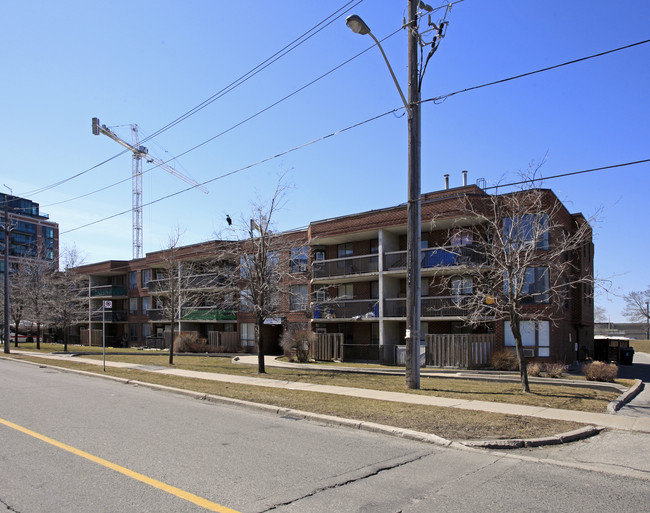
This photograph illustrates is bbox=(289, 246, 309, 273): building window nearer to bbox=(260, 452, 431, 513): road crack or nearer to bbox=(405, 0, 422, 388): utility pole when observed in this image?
bbox=(405, 0, 422, 388): utility pole

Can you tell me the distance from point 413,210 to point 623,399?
7.01 metres

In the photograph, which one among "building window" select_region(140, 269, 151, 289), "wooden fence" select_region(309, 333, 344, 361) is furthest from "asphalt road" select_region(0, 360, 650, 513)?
"building window" select_region(140, 269, 151, 289)

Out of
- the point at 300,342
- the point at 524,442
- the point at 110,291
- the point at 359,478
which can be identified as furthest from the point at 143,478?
the point at 110,291

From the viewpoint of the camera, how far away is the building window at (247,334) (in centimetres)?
3706

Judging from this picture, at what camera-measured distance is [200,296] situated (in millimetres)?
36938

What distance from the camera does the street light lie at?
13953mm

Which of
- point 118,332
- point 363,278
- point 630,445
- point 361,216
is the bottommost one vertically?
point 118,332

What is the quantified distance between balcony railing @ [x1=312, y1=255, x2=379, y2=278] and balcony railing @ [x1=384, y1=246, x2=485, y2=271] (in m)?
1.25

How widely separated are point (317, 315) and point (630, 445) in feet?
78.0

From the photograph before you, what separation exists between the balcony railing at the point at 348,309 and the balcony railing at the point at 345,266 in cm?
177

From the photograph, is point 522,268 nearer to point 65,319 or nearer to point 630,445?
point 630,445

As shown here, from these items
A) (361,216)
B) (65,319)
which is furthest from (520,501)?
(65,319)

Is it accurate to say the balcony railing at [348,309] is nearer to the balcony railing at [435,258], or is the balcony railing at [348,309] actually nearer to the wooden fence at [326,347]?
the wooden fence at [326,347]

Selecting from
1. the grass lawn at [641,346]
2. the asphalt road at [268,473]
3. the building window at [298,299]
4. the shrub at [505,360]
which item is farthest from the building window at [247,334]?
the grass lawn at [641,346]
